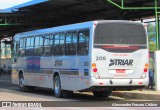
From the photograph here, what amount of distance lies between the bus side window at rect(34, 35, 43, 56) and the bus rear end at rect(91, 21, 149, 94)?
5.45 meters

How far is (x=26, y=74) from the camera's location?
2412 cm

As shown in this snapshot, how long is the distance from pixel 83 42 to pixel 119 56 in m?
1.58

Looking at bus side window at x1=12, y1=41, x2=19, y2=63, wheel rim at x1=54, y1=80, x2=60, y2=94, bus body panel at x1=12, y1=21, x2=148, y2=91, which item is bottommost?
wheel rim at x1=54, y1=80, x2=60, y2=94

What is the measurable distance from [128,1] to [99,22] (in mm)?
11028

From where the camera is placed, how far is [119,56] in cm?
1742

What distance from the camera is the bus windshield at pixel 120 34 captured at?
17.3 m

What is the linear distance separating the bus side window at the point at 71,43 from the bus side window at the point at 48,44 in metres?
1.79

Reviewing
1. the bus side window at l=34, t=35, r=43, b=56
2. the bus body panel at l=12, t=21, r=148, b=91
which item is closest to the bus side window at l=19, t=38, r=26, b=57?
the bus side window at l=34, t=35, r=43, b=56

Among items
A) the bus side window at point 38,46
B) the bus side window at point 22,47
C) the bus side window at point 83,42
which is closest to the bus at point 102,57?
the bus side window at point 83,42

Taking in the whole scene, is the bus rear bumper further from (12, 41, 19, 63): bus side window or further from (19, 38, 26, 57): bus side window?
(12, 41, 19, 63): bus side window

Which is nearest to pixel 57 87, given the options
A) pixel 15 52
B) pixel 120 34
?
pixel 120 34

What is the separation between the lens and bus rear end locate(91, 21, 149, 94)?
675 inches

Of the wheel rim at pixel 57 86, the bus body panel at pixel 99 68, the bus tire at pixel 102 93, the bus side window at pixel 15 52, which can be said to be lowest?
the bus tire at pixel 102 93

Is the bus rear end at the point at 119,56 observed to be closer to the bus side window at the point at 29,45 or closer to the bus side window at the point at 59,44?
the bus side window at the point at 59,44
